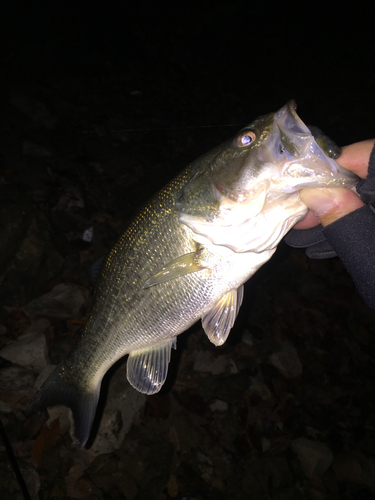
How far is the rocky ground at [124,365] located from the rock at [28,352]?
13mm

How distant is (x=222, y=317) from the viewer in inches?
72.1

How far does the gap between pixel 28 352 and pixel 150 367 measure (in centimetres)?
181

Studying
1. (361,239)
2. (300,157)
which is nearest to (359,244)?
(361,239)

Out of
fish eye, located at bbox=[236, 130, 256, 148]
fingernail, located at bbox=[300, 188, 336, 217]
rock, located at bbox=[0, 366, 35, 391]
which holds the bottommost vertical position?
rock, located at bbox=[0, 366, 35, 391]

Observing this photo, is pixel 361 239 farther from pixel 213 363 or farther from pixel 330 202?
pixel 213 363

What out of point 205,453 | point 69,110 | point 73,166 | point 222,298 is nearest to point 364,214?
point 222,298

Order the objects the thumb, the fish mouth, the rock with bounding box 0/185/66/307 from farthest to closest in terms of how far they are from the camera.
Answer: the rock with bounding box 0/185/66/307 → the thumb → the fish mouth

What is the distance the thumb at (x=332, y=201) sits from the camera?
146 cm

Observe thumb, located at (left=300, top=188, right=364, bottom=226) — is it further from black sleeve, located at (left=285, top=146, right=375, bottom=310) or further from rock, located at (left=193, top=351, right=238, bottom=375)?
rock, located at (left=193, top=351, right=238, bottom=375)

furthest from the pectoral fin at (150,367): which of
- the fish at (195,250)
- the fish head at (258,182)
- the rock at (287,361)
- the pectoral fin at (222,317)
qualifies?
the rock at (287,361)

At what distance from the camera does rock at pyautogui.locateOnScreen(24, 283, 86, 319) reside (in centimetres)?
351

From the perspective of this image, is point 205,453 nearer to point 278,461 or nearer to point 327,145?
point 278,461

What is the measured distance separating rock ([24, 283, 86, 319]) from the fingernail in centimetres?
302

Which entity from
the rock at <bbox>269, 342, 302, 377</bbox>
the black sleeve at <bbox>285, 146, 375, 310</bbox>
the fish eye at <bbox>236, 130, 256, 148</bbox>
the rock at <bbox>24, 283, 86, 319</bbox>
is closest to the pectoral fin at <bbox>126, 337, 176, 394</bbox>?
the black sleeve at <bbox>285, 146, 375, 310</bbox>
